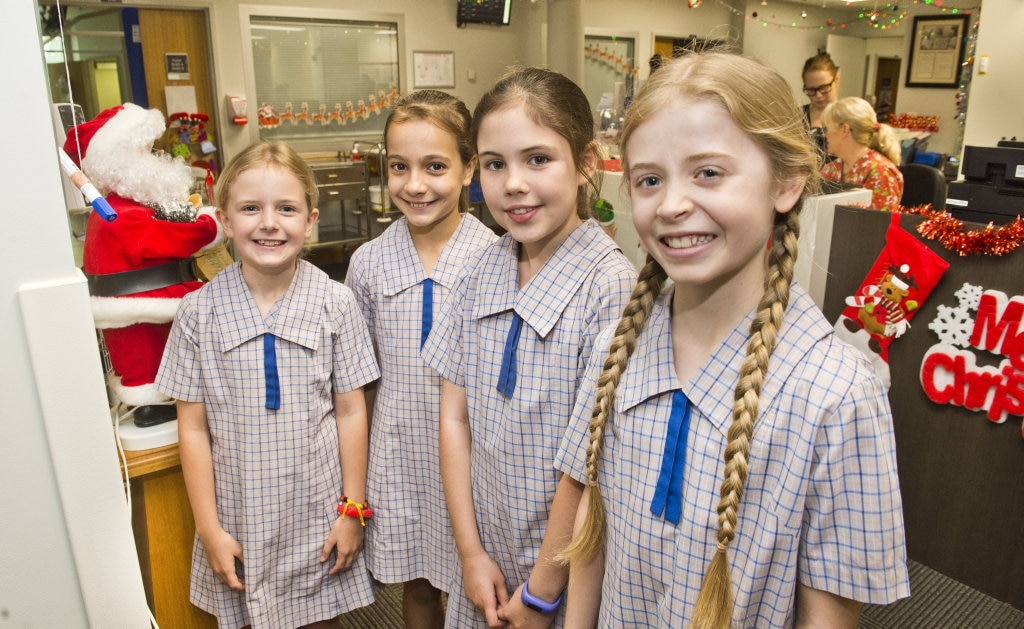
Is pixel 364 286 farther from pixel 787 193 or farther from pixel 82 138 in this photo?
pixel 787 193

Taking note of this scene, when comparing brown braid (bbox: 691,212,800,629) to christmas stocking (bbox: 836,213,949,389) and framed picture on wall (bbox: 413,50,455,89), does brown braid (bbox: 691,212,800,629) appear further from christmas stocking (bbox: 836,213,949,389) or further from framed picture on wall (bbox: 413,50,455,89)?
framed picture on wall (bbox: 413,50,455,89)

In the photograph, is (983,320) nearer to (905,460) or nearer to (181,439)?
(905,460)

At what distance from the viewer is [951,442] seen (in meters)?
2.22

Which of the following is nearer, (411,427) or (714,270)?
(714,270)

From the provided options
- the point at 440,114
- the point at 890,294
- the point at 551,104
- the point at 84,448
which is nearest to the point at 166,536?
the point at 84,448

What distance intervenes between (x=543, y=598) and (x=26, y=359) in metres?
0.89

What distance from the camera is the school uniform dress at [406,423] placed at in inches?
57.8

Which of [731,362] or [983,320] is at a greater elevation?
[731,362]

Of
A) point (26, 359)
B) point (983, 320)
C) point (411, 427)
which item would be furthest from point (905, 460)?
point (26, 359)

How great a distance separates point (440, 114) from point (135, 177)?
23.2 inches

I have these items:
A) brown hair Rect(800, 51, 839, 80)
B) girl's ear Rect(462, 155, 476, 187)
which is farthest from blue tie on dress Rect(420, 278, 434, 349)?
brown hair Rect(800, 51, 839, 80)

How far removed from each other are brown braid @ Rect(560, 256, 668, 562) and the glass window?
524 centimetres

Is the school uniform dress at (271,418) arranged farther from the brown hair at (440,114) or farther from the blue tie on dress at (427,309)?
the brown hair at (440,114)

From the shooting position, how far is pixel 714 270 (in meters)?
0.82
